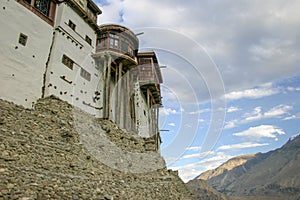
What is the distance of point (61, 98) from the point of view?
18.0 m

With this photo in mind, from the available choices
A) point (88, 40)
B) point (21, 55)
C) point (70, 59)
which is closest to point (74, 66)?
point (70, 59)

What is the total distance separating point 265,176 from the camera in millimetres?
115562

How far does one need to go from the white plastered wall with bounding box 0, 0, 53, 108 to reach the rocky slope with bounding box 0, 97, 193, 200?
1.03 m

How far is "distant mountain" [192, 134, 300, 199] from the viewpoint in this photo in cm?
9012

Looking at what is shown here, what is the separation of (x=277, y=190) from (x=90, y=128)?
307ft

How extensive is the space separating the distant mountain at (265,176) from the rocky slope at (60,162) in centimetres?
8034

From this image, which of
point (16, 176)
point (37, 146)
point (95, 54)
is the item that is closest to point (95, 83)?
point (95, 54)

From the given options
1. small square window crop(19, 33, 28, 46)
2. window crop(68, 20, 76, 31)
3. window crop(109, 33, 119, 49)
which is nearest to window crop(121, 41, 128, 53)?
window crop(109, 33, 119, 49)

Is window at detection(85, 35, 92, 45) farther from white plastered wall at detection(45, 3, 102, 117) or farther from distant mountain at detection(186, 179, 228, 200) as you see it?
distant mountain at detection(186, 179, 228, 200)

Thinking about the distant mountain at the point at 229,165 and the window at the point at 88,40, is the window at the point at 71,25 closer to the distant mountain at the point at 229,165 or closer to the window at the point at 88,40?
the window at the point at 88,40

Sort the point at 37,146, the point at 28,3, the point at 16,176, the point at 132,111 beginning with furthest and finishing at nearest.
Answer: the point at 132,111 < the point at 28,3 < the point at 37,146 < the point at 16,176

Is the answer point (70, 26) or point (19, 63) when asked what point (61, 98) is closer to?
point (19, 63)

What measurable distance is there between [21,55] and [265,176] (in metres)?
125

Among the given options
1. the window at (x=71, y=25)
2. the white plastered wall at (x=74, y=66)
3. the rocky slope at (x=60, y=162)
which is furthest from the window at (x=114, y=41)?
the rocky slope at (x=60, y=162)
